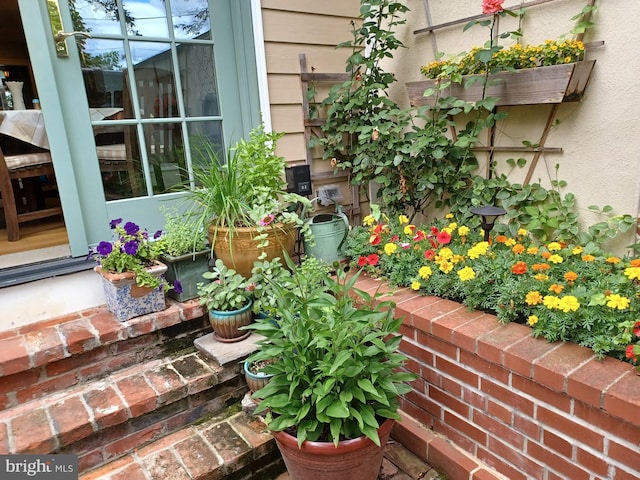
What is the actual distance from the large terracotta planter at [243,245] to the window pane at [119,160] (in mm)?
585

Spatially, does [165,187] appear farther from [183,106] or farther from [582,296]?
[582,296]

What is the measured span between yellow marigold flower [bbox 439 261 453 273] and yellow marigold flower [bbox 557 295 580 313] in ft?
1.56

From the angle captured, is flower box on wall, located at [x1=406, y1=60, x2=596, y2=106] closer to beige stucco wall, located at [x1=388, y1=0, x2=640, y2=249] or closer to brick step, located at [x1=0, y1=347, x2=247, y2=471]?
beige stucco wall, located at [x1=388, y1=0, x2=640, y2=249]

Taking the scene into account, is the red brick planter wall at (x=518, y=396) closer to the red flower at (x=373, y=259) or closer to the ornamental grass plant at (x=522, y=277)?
the ornamental grass plant at (x=522, y=277)

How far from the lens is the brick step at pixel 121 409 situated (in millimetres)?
1438

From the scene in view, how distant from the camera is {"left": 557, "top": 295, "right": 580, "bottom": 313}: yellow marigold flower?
4.17 ft

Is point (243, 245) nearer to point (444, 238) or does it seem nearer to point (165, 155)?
point (165, 155)

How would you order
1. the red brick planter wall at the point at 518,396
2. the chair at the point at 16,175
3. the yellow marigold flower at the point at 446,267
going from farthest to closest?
the chair at the point at 16,175 → the yellow marigold flower at the point at 446,267 → the red brick planter wall at the point at 518,396

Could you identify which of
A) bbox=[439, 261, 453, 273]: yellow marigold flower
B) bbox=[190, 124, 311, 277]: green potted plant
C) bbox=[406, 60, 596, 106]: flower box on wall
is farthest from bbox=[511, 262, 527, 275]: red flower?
bbox=[190, 124, 311, 277]: green potted plant

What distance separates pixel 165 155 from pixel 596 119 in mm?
2137

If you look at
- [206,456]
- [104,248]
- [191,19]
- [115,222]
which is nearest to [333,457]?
[206,456]

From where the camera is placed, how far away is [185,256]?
1.99 meters

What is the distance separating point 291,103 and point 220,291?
130 cm

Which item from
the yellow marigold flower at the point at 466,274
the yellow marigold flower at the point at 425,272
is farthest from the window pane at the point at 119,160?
the yellow marigold flower at the point at 466,274
